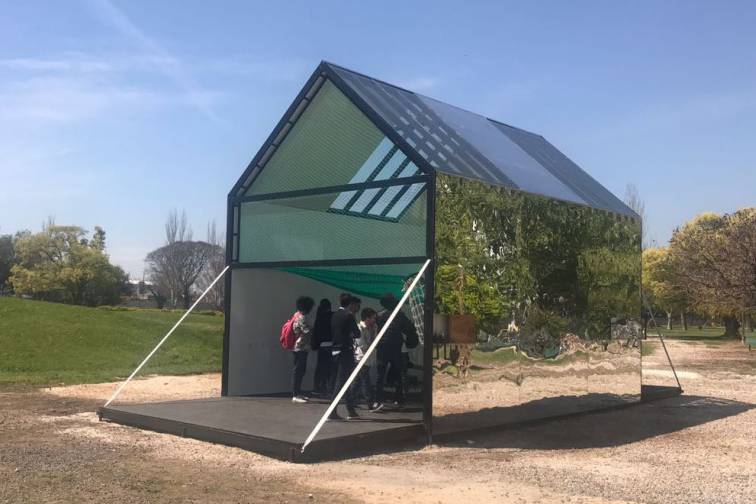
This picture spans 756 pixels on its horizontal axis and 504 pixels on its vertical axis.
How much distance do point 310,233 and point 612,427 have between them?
572 centimetres

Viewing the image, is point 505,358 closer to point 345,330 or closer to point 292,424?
point 345,330

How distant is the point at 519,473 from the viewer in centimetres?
734

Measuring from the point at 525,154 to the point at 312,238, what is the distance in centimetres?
409

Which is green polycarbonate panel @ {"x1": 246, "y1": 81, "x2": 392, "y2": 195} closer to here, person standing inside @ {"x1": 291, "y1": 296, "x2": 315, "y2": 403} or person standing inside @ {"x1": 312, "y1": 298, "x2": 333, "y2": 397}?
person standing inside @ {"x1": 291, "y1": 296, "x2": 315, "y2": 403}

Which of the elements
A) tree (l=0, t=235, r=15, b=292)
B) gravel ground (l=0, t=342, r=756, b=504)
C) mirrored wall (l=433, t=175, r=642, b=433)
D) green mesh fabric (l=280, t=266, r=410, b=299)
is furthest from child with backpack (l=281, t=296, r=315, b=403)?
tree (l=0, t=235, r=15, b=292)

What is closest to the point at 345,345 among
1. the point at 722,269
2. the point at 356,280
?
the point at 356,280

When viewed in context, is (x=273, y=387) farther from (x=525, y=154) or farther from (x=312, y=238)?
(x=525, y=154)

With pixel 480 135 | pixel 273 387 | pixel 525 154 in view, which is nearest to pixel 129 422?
pixel 273 387

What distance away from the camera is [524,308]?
1030 cm

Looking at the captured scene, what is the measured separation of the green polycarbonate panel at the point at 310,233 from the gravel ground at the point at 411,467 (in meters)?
3.27

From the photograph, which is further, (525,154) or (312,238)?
(525,154)

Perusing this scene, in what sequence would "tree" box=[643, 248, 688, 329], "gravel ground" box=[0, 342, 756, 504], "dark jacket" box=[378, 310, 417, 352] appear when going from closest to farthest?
"gravel ground" box=[0, 342, 756, 504] → "dark jacket" box=[378, 310, 417, 352] → "tree" box=[643, 248, 688, 329]

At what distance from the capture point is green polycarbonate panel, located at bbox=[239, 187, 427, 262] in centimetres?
1081

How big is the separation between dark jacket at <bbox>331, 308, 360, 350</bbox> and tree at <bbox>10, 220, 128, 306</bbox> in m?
41.4
